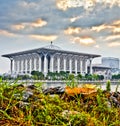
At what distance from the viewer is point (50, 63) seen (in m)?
111

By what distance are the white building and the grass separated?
10412 centimetres

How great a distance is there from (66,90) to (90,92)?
0.24 meters

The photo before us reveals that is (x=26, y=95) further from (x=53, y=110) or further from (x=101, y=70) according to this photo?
(x=101, y=70)

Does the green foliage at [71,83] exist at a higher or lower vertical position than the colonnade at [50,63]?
lower

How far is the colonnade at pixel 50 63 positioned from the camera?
11106cm

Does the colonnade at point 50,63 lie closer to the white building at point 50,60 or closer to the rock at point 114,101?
the white building at point 50,60

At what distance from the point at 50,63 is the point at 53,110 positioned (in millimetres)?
108203

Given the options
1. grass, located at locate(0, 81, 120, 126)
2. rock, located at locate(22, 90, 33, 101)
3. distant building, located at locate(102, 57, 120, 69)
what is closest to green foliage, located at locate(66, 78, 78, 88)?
grass, located at locate(0, 81, 120, 126)

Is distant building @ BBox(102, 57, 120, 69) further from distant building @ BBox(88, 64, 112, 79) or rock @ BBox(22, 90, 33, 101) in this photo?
rock @ BBox(22, 90, 33, 101)

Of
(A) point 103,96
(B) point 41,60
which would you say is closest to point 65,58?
(B) point 41,60

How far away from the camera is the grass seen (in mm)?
3027

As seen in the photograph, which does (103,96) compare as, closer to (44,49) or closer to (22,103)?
(22,103)

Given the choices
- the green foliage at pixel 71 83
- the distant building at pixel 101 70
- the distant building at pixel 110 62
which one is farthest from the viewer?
the distant building at pixel 110 62

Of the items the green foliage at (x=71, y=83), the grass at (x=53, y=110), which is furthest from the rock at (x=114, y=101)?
the green foliage at (x=71, y=83)
